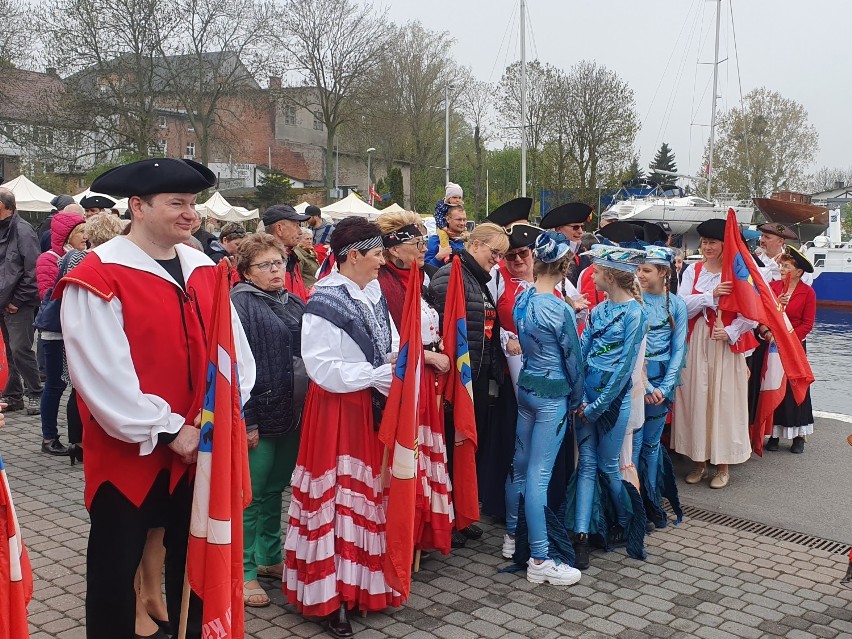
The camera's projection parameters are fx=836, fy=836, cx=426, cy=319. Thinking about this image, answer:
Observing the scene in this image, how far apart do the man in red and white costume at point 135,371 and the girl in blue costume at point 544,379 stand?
2.13 m

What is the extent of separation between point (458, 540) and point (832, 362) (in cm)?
1460

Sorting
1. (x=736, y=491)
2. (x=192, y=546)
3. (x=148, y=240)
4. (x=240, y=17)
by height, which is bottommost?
(x=736, y=491)

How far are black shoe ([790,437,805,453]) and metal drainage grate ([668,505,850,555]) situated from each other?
2.19 m

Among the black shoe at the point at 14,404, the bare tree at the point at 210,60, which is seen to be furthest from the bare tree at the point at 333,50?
the black shoe at the point at 14,404

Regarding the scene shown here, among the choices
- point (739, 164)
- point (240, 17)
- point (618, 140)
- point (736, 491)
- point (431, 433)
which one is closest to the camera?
point (431, 433)

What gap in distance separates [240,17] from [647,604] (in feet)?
127

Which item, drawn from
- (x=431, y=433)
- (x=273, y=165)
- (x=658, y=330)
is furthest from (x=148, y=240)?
(x=273, y=165)

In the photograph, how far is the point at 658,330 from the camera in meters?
6.05

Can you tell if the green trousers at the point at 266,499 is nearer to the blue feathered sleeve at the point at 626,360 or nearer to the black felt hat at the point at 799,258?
the blue feathered sleeve at the point at 626,360

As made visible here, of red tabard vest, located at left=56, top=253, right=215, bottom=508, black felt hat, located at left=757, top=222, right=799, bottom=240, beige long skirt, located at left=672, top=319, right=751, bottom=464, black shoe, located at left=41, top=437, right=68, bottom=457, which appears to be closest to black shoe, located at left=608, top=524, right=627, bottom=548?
beige long skirt, located at left=672, top=319, right=751, bottom=464

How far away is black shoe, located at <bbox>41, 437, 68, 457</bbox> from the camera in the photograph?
23.5ft

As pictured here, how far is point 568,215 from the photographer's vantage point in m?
7.09

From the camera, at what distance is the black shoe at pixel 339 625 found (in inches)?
161

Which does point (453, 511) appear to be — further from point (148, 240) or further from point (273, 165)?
point (273, 165)
